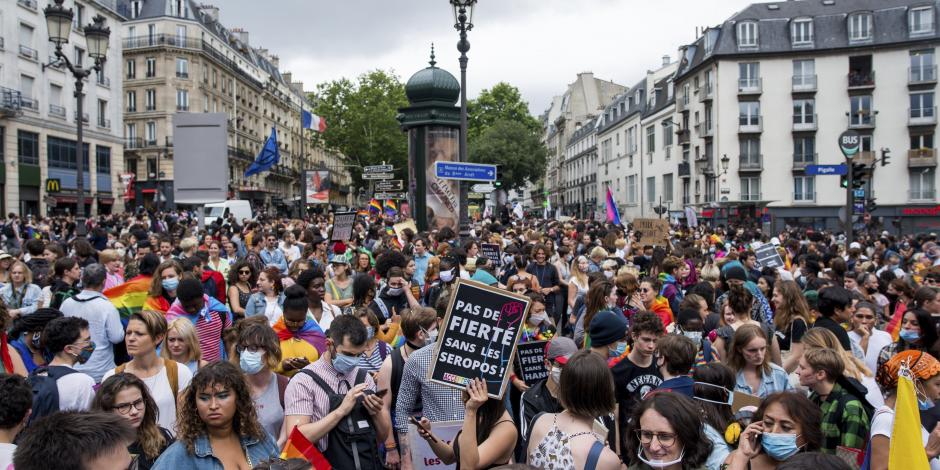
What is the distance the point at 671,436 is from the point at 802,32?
49.6 meters

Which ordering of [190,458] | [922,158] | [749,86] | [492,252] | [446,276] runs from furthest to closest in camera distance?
[749,86]
[922,158]
[492,252]
[446,276]
[190,458]

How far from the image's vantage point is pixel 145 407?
12.4 ft

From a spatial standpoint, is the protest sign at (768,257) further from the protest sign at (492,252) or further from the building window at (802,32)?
the building window at (802,32)

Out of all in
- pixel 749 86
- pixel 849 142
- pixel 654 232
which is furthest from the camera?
pixel 749 86

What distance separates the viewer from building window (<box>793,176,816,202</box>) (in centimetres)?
4606

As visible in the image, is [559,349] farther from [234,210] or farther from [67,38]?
[234,210]

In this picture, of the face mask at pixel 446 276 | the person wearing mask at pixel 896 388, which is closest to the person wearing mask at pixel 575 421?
the person wearing mask at pixel 896 388

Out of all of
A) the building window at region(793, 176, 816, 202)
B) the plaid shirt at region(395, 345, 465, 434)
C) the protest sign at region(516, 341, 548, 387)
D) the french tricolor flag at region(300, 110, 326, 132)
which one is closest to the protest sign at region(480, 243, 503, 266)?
the protest sign at region(516, 341, 548, 387)

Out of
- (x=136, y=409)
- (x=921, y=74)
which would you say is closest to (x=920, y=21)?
(x=921, y=74)

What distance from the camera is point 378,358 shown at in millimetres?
5105

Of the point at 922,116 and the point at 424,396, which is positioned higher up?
the point at 922,116

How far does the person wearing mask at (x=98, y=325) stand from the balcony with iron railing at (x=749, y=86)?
4613cm

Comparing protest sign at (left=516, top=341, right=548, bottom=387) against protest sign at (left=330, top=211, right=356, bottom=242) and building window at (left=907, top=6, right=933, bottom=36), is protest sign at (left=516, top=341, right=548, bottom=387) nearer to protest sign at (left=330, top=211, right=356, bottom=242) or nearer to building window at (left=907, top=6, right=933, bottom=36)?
protest sign at (left=330, top=211, right=356, bottom=242)

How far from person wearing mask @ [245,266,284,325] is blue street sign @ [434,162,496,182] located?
206 inches
